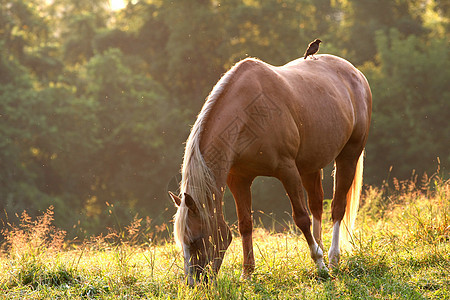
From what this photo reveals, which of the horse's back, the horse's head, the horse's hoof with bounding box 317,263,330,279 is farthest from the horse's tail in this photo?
the horse's head

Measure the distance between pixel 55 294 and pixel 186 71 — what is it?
19.2 meters

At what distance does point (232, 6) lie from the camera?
73.7ft

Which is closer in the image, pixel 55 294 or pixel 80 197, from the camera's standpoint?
pixel 55 294

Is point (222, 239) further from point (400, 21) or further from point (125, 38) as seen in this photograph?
point (400, 21)

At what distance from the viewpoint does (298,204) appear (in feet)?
13.6

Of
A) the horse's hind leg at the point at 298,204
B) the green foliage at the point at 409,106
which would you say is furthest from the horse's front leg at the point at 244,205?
the green foliage at the point at 409,106

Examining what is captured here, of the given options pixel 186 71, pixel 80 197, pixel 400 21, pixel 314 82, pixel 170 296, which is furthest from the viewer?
pixel 400 21

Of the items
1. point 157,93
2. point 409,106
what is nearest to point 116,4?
point 157,93

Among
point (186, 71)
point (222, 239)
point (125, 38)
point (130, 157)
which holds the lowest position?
point (222, 239)

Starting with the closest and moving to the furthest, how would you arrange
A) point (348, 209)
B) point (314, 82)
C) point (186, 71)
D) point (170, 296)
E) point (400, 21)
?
1. point (170, 296)
2. point (314, 82)
3. point (348, 209)
4. point (186, 71)
5. point (400, 21)

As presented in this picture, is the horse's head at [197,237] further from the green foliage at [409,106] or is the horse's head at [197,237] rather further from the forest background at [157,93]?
the green foliage at [409,106]

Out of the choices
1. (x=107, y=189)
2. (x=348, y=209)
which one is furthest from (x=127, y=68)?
(x=348, y=209)

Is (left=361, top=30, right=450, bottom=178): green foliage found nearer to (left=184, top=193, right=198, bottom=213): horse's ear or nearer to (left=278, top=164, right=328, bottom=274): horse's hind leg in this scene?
(left=278, top=164, right=328, bottom=274): horse's hind leg

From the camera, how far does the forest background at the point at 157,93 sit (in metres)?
19.7
